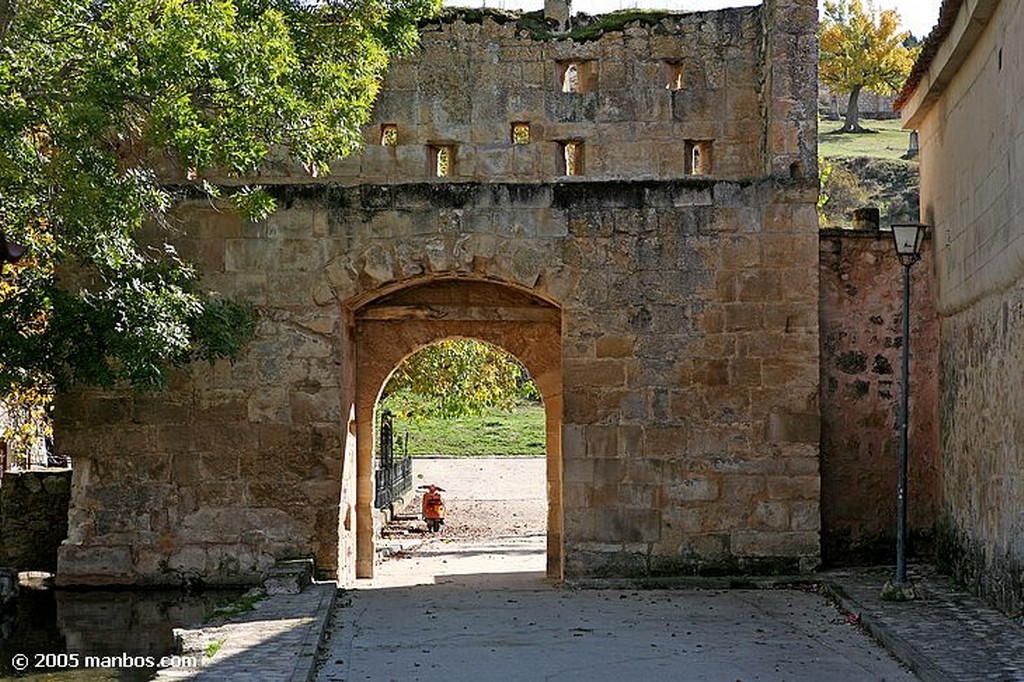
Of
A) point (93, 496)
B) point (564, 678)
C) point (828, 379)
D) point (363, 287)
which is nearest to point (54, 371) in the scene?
point (93, 496)

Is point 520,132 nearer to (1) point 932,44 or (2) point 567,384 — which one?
(2) point 567,384

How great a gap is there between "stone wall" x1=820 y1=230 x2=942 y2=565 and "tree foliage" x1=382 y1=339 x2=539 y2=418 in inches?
316

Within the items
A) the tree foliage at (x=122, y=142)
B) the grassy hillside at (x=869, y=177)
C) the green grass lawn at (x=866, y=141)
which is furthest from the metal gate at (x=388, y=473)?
the green grass lawn at (x=866, y=141)

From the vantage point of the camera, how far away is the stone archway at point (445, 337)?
49.0 ft

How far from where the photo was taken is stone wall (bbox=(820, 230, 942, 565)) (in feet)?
46.0

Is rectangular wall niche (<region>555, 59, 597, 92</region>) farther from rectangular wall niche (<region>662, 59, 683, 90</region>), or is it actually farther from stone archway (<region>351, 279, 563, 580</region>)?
stone archway (<region>351, 279, 563, 580</region>)

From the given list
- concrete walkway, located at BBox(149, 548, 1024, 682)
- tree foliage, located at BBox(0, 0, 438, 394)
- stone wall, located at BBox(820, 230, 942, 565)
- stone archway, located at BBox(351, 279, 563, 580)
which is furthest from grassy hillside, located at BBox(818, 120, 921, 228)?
tree foliage, located at BBox(0, 0, 438, 394)

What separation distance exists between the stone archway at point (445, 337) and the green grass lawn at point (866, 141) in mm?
37500

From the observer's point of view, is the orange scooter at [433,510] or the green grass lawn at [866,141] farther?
the green grass lawn at [866,141]

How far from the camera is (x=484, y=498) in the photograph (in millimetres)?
28828

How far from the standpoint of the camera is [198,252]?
13219 millimetres

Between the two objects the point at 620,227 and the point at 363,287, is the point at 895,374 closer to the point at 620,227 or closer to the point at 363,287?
the point at 620,227

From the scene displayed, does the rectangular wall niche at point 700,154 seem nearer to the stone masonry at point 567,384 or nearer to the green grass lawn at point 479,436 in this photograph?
the stone masonry at point 567,384

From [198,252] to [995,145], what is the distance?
6793 millimetres
